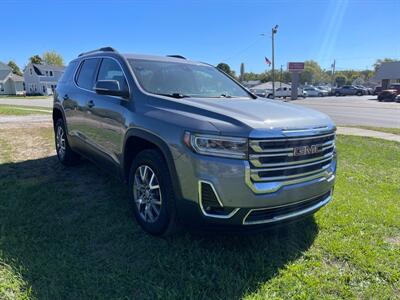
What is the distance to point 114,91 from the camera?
143 inches

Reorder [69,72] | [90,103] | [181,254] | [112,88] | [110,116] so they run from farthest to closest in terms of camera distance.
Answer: [69,72], [90,103], [110,116], [112,88], [181,254]

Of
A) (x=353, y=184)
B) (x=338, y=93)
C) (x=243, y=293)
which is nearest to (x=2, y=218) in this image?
(x=243, y=293)

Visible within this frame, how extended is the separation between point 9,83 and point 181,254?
83.5m

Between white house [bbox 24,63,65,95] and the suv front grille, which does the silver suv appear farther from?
white house [bbox 24,63,65,95]

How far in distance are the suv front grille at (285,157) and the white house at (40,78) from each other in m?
73.2

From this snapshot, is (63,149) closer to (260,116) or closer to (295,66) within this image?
(260,116)

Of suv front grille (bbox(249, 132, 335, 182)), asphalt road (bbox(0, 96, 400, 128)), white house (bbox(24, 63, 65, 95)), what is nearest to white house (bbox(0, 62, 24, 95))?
white house (bbox(24, 63, 65, 95))

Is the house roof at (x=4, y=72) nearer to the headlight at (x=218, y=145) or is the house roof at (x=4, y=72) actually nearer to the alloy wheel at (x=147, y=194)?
the alloy wheel at (x=147, y=194)

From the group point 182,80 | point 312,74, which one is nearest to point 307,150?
point 182,80

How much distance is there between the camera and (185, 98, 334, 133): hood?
2.68 metres

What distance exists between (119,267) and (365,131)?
37.1ft

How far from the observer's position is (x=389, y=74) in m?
56.2

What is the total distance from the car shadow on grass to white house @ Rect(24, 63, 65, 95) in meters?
71.5

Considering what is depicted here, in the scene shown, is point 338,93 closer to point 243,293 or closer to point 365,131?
point 365,131
